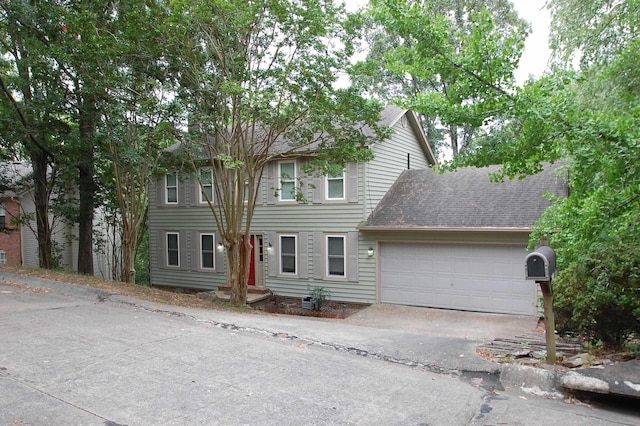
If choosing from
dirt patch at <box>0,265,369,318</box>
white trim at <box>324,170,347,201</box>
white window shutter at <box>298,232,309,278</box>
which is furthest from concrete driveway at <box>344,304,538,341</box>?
white trim at <box>324,170,347,201</box>

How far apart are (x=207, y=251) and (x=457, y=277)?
30.3 feet

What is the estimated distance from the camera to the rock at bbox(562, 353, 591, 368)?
497cm

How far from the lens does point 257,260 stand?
16.2 metres

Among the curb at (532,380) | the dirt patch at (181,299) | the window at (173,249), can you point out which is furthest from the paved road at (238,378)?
the window at (173,249)

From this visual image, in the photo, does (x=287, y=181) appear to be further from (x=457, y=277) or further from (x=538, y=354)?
(x=538, y=354)

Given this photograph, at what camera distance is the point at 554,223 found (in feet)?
20.8

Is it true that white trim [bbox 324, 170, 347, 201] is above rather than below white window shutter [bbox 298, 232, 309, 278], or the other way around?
above

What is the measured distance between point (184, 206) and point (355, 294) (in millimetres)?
7767

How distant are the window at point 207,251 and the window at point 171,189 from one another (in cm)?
208

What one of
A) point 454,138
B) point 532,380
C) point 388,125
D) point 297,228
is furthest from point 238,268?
point 454,138

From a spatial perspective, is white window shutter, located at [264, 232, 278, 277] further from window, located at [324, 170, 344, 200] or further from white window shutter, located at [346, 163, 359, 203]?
white window shutter, located at [346, 163, 359, 203]

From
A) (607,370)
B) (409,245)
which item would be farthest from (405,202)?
(607,370)

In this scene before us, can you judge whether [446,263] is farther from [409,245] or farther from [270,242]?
[270,242]

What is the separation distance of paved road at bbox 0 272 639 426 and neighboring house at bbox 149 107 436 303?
7.18 meters
